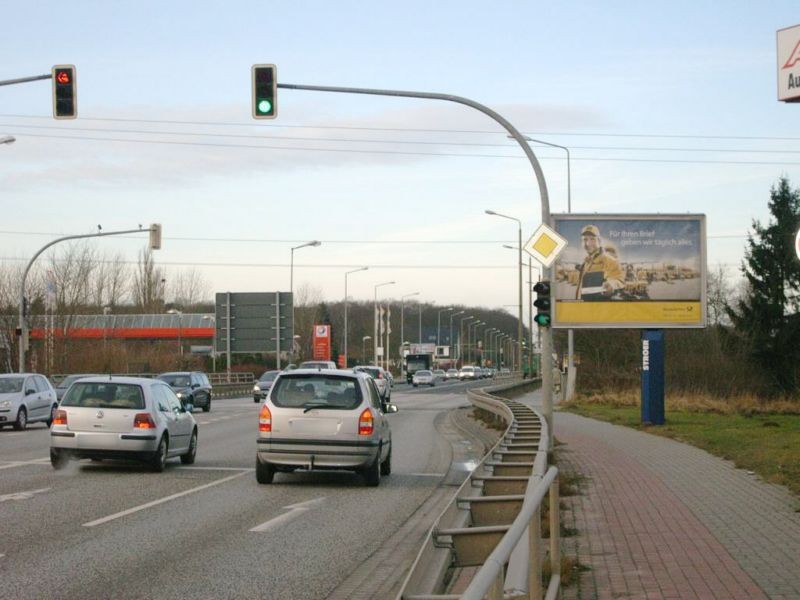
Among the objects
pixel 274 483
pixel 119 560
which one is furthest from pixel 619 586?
pixel 274 483

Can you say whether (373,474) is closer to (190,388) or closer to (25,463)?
(25,463)

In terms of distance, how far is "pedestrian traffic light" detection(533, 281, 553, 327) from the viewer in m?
21.4

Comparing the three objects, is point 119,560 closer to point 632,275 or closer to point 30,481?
point 30,481

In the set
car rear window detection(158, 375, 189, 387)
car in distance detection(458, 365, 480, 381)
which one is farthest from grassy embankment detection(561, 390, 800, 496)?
car in distance detection(458, 365, 480, 381)

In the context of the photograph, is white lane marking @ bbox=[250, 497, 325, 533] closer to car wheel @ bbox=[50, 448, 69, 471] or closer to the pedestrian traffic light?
car wheel @ bbox=[50, 448, 69, 471]

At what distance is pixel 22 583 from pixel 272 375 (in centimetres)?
4329

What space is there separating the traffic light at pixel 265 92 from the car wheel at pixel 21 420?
47.1 ft

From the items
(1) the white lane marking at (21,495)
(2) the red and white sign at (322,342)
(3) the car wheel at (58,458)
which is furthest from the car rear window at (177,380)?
(2) the red and white sign at (322,342)

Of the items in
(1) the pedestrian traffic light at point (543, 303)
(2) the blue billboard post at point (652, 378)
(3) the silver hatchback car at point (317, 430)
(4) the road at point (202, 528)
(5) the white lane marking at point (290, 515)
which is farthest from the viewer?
(2) the blue billboard post at point (652, 378)

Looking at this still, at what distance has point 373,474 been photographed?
16.4m

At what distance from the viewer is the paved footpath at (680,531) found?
8.31 m

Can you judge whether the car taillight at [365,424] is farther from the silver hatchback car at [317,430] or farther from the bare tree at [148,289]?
the bare tree at [148,289]

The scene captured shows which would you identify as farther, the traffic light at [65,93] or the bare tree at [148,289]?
the bare tree at [148,289]

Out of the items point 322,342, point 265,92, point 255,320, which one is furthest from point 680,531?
point 322,342
